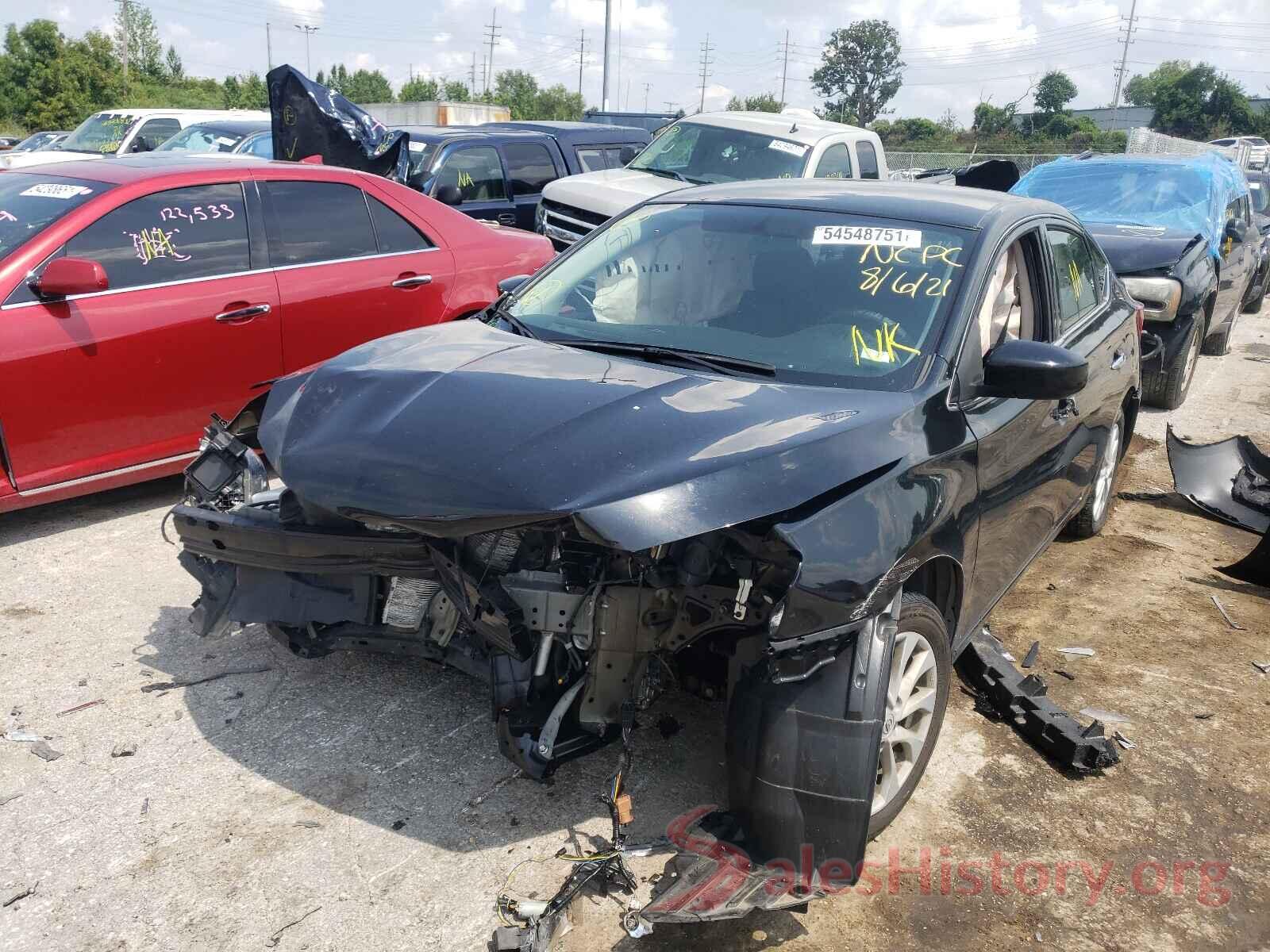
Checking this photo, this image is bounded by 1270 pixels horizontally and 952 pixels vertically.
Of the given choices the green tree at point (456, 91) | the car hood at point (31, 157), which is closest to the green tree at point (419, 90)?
the green tree at point (456, 91)

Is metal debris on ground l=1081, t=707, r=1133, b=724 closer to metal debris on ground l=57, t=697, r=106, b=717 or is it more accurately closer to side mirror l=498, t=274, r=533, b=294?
side mirror l=498, t=274, r=533, b=294

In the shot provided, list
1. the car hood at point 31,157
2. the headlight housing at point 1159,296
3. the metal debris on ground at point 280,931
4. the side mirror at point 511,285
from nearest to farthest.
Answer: the metal debris on ground at point 280,931, the side mirror at point 511,285, the headlight housing at point 1159,296, the car hood at point 31,157

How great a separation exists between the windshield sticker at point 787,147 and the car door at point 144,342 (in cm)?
588

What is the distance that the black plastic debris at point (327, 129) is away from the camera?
9.40 meters

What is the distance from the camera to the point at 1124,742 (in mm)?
3723

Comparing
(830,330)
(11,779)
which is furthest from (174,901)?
(830,330)

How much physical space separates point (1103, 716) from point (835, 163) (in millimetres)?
7628

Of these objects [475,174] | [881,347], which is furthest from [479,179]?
[881,347]

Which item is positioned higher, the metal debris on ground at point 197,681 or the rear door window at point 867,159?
the rear door window at point 867,159

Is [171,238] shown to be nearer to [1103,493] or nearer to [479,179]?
[1103,493]

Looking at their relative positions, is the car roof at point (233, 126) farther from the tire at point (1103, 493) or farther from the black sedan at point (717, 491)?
the tire at point (1103, 493)

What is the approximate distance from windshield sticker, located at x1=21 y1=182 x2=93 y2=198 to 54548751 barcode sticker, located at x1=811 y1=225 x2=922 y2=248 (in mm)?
3548

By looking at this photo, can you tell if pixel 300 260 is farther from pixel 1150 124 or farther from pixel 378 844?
pixel 1150 124

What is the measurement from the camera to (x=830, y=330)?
342 centimetres
